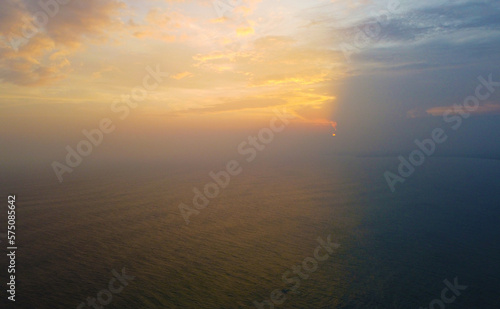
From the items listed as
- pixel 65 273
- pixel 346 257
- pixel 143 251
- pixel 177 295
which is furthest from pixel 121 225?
pixel 346 257

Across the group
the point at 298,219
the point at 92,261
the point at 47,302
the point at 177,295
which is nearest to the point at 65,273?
the point at 92,261

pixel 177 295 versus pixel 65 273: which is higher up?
pixel 65 273

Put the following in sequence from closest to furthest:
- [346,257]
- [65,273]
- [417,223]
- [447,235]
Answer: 1. [65,273]
2. [346,257]
3. [447,235]
4. [417,223]

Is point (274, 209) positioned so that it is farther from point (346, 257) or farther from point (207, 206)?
point (346, 257)

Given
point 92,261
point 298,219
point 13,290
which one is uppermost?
point 298,219

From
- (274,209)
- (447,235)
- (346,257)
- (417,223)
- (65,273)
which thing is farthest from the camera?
(274,209)

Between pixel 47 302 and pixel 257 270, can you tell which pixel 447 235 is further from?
pixel 47 302

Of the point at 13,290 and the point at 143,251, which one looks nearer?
the point at 13,290
